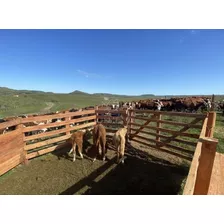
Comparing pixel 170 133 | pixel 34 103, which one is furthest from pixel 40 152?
pixel 34 103

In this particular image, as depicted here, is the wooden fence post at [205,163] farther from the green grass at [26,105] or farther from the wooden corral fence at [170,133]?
the green grass at [26,105]

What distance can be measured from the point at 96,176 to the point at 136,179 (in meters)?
1.01

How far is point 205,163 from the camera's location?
5.38ft

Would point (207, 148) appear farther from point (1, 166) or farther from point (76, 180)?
point (1, 166)

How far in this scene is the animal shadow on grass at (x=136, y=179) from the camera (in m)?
3.65

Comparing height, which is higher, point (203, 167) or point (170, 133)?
point (203, 167)

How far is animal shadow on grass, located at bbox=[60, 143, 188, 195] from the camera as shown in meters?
3.65

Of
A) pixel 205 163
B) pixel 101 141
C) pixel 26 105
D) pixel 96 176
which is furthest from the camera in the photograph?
pixel 26 105

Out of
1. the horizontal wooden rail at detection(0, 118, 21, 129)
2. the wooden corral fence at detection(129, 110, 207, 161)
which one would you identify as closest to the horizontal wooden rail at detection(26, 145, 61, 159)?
the horizontal wooden rail at detection(0, 118, 21, 129)

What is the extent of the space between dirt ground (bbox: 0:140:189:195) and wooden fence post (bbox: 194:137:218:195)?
77.6 inches

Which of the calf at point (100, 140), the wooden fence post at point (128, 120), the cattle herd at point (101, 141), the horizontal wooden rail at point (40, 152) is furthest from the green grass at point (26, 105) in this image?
the calf at point (100, 140)

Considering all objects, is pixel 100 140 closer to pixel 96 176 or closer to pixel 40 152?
pixel 96 176

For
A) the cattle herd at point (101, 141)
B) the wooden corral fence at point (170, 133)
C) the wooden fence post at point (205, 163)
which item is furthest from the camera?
the cattle herd at point (101, 141)
